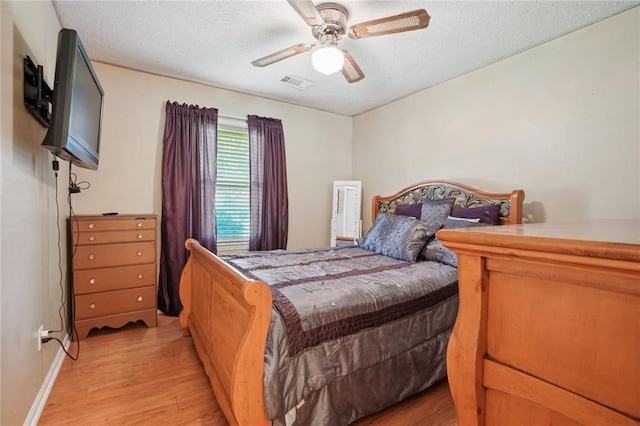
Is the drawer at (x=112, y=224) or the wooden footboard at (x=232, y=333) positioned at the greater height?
the drawer at (x=112, y=224)

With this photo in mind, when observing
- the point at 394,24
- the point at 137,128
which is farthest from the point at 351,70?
the point at 137,128

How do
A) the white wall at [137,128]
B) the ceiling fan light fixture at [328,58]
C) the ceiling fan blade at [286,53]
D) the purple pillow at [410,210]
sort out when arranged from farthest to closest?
the purple pillow at [410,210], the white wall at [137,128], the ceiling fan blade at [286,53], the ceiling fan light fixture at [328,58]

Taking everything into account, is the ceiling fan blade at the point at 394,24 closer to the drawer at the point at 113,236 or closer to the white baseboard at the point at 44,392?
the drawer at the point at 113,236

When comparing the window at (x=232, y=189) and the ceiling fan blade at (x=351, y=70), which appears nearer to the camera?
the ceiling fan blade at (x=351, y=70)

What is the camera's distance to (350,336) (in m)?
1.56

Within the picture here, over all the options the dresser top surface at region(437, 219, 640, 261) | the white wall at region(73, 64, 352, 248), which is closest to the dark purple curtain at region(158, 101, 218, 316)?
the white wall at region(73, 64, 352, 248)

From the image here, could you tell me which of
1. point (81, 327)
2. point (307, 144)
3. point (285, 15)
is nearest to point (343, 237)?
point (307, 144)

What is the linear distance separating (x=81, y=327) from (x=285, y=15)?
9.86ft

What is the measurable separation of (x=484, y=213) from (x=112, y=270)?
3.31 m

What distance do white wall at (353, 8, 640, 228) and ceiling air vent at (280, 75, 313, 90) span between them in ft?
4.34

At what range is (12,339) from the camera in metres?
1.33

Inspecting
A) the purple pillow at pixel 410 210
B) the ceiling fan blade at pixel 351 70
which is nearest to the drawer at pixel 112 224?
the ceiling fan blade at pixel 351 70

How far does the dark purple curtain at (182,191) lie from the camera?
10.4ft

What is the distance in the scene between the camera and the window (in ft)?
11.9
